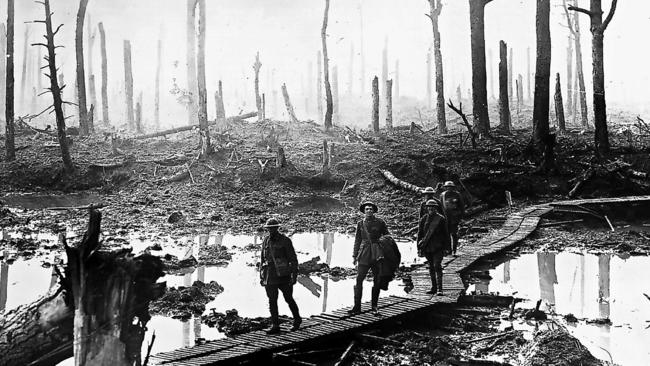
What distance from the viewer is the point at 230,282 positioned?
11516 mm

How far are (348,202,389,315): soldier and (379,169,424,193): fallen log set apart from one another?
34.8 ft

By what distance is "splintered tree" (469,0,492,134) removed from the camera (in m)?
23.3

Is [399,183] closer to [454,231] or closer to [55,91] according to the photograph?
[454,231]

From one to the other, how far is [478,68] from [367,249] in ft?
53.9

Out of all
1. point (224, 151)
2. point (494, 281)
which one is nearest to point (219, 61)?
point (224, 151)

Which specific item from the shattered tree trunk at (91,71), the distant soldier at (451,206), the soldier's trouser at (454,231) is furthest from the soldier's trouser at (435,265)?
the shattered tree trunk at (91,71)

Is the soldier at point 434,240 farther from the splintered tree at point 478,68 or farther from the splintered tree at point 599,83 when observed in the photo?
the splintered tree at point 478,68

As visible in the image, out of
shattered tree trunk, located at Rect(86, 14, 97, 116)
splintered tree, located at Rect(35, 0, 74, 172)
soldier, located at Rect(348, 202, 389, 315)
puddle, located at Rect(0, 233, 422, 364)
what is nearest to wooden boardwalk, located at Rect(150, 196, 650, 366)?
soldier, located at Rect(348, 202, 389, 315)

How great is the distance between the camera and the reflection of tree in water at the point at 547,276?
401 inches

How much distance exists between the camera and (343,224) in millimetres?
17562

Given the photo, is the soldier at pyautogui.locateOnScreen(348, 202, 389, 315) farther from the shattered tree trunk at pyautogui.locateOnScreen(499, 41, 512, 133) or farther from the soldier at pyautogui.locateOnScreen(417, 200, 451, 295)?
the shattered tree trunk at pyautogui.locateOnScreen(499, 41, 512, 133)

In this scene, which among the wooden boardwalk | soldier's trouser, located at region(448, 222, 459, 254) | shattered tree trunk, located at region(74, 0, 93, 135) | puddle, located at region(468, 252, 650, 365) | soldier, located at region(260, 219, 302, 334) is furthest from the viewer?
shattered tree trunk, located at region(74, 0, 93, 135)

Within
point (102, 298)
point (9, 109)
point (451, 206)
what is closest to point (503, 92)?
point (451, 206)

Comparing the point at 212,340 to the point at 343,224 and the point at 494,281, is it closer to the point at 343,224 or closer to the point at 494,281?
the point at 494,281
